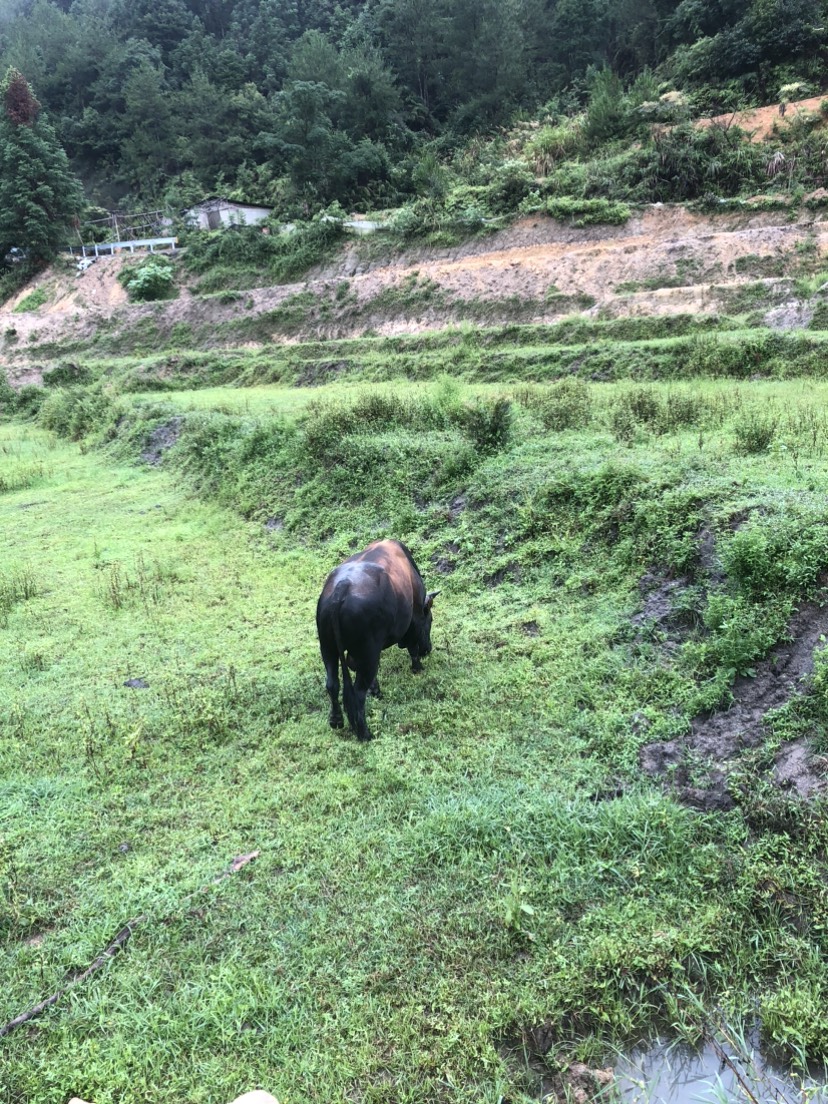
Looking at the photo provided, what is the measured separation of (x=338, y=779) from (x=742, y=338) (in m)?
13.5

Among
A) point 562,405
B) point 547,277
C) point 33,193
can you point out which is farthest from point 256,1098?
point 33,193

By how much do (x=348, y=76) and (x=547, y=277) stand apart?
127ft

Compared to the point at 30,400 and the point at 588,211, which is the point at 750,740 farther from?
the point at 588,211

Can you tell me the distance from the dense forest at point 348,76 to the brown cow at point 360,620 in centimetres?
3598

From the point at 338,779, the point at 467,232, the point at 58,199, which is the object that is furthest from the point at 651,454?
the point at 58,199

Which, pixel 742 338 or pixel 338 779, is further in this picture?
pixel 742 338

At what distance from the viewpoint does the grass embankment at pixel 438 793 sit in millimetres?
3180

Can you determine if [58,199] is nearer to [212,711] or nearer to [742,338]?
[742,338]

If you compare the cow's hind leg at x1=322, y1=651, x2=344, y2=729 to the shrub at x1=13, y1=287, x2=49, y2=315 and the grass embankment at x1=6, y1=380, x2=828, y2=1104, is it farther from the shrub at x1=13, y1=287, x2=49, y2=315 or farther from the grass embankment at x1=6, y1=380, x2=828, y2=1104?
the shrub at x1=13, y1=287, x2=49, y2=315

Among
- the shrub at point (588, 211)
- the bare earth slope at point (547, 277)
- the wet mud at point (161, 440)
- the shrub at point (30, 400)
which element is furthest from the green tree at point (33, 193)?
the wet mud at point (161, 440)

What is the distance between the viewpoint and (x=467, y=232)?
3153 centimetres

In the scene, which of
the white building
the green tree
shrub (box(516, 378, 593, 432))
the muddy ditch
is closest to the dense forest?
the white building

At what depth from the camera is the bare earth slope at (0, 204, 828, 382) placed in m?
21.7

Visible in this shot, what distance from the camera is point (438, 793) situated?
460cm
